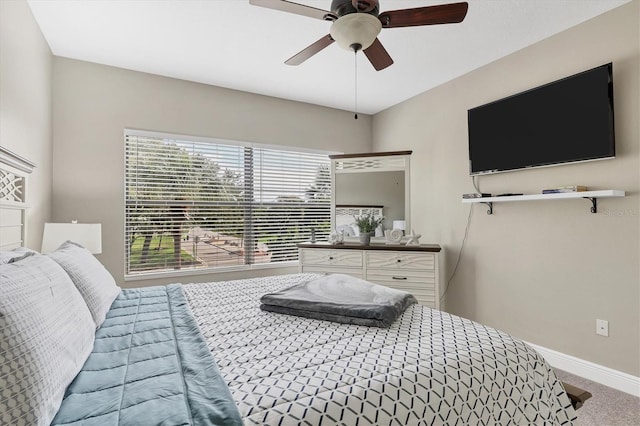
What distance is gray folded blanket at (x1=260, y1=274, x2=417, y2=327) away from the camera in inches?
54.9

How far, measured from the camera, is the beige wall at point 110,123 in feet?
9.52

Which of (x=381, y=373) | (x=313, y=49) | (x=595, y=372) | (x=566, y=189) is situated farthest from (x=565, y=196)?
(x=381, y=373)

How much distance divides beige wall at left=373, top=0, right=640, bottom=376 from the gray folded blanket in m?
1.67

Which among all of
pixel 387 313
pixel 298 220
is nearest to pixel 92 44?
pixel 298 220

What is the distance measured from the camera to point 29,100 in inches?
89.3

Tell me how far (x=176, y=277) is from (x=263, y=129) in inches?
74.1

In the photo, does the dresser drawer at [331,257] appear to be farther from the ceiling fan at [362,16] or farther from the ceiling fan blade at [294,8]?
the ceiling fan blade at [294,8]

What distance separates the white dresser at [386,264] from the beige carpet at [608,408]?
1239mm

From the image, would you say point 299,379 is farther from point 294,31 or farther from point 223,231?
point 223,231

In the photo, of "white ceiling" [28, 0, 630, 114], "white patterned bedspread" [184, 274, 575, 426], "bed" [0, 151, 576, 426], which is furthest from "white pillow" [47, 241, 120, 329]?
"white ceiling" [28, 0, 630, 114]

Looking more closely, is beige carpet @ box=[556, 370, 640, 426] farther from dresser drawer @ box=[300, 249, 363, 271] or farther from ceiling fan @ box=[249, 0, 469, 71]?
ceiling fan @ box=[249, 0, 469, 71]

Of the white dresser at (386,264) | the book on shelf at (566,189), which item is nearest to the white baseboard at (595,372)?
the white dresser at (386,264)

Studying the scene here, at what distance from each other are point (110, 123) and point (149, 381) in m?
2.93

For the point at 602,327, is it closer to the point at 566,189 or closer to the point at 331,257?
the point at 566,189
